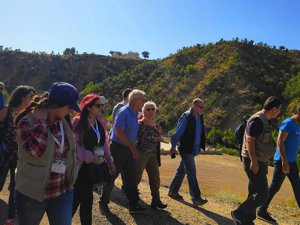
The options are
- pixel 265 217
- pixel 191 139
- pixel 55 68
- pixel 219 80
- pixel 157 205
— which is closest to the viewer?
pixel 157 205

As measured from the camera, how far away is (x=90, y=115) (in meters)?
4.12

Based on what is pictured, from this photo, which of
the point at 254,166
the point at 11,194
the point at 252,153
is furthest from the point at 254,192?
the point at 11,194

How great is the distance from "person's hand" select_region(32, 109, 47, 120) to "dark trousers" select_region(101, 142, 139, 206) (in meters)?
2.50

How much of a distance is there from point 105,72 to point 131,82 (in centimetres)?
1983

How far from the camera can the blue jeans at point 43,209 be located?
9.21 feet

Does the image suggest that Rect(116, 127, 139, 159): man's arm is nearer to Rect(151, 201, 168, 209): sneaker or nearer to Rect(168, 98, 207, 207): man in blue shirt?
Rect(151, 201, 168, 209): sneaker

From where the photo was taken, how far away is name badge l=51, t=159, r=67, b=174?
2.80 m

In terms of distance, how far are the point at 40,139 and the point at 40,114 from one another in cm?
19

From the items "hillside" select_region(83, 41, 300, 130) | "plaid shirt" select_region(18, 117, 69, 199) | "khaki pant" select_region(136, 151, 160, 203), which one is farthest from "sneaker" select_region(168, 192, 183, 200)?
"hillside" select_region(83, 41, 300, 130)

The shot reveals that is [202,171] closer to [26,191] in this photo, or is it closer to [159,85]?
[26,191]

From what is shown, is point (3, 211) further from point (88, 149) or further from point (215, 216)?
point (215, 216)

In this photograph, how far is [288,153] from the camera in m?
5.75

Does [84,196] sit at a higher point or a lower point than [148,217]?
higher

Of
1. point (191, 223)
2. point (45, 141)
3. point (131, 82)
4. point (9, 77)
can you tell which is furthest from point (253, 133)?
point (9, 77)
